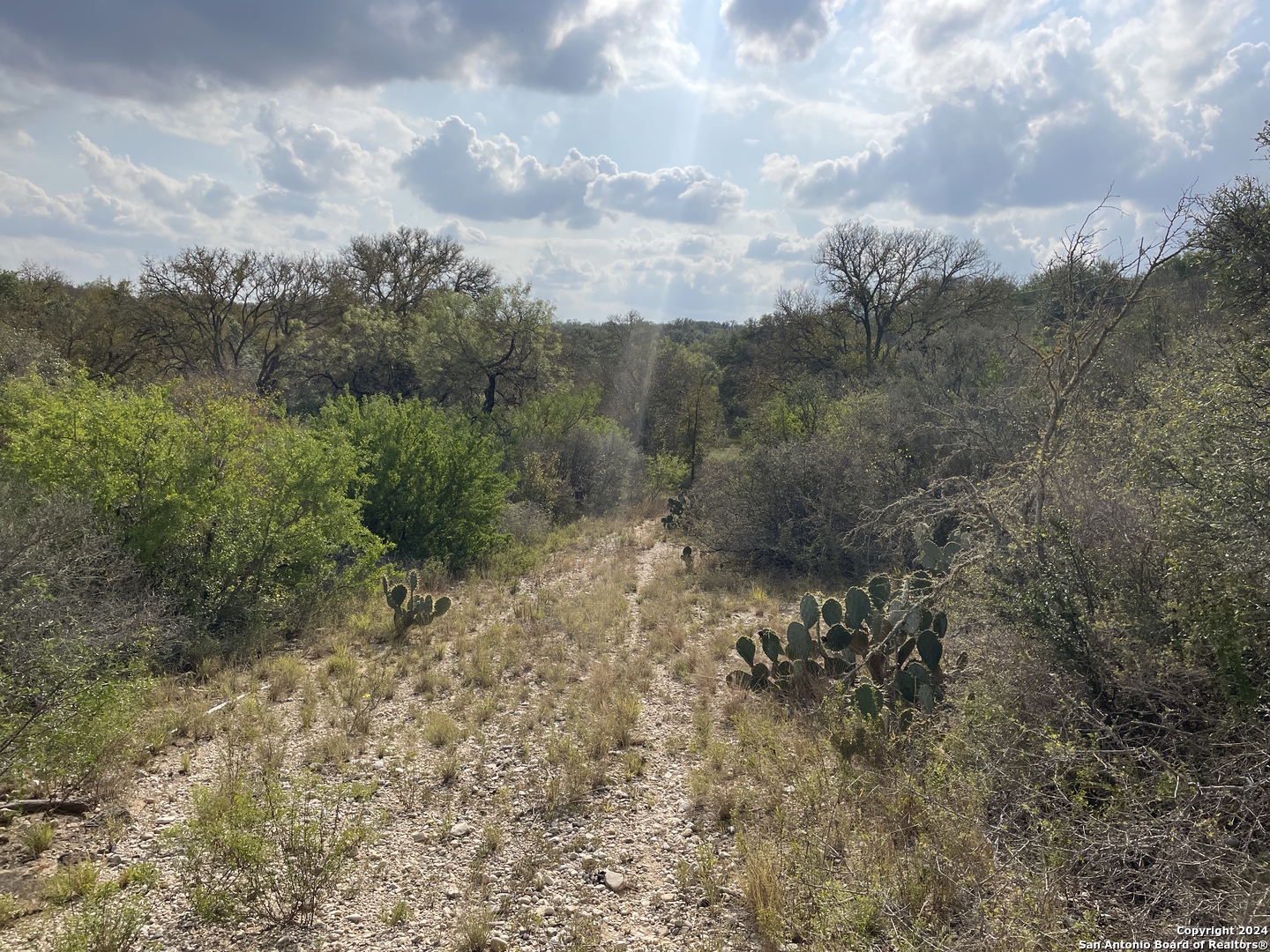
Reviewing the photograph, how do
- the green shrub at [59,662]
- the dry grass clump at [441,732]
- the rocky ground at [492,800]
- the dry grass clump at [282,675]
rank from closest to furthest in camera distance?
the rocky ground at [492,800], the green shrub at [59,662], the dry grass clump at [441,732], the dry grass clump at [282,675]

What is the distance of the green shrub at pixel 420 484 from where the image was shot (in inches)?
498

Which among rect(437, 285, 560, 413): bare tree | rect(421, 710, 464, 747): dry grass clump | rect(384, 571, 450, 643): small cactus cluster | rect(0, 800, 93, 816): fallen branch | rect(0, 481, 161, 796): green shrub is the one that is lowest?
rect(0, 800, 93, 816): fallen branch

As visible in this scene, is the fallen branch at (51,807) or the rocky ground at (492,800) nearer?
the rocky ground at (492,800)

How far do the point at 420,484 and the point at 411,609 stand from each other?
4.37m

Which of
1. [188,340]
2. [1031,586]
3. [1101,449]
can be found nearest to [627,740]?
[1031,586]

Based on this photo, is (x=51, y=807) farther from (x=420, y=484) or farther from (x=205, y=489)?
(x=420, y=484)

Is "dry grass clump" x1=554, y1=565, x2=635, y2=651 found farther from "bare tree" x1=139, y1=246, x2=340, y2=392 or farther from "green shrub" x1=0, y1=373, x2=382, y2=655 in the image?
"bare tree" x1=139, y1=246, x2=340, y2=392

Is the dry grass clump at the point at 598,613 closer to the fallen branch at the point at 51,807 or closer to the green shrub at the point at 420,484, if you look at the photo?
the green shrub at the point at 420,484

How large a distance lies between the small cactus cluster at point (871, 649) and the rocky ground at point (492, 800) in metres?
0.78

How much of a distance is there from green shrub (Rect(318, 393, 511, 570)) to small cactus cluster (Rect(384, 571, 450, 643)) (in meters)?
3.22

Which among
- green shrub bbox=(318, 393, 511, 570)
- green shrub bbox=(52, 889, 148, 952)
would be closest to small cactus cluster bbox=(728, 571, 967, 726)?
green shrub bbox=(52, 889, 148, 952)

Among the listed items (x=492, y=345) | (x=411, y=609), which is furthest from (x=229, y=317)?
(x=411, y=609)

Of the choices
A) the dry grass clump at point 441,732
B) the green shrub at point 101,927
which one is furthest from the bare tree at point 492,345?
the green shrub at point 101,927

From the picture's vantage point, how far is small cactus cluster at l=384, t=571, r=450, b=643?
354 inches
